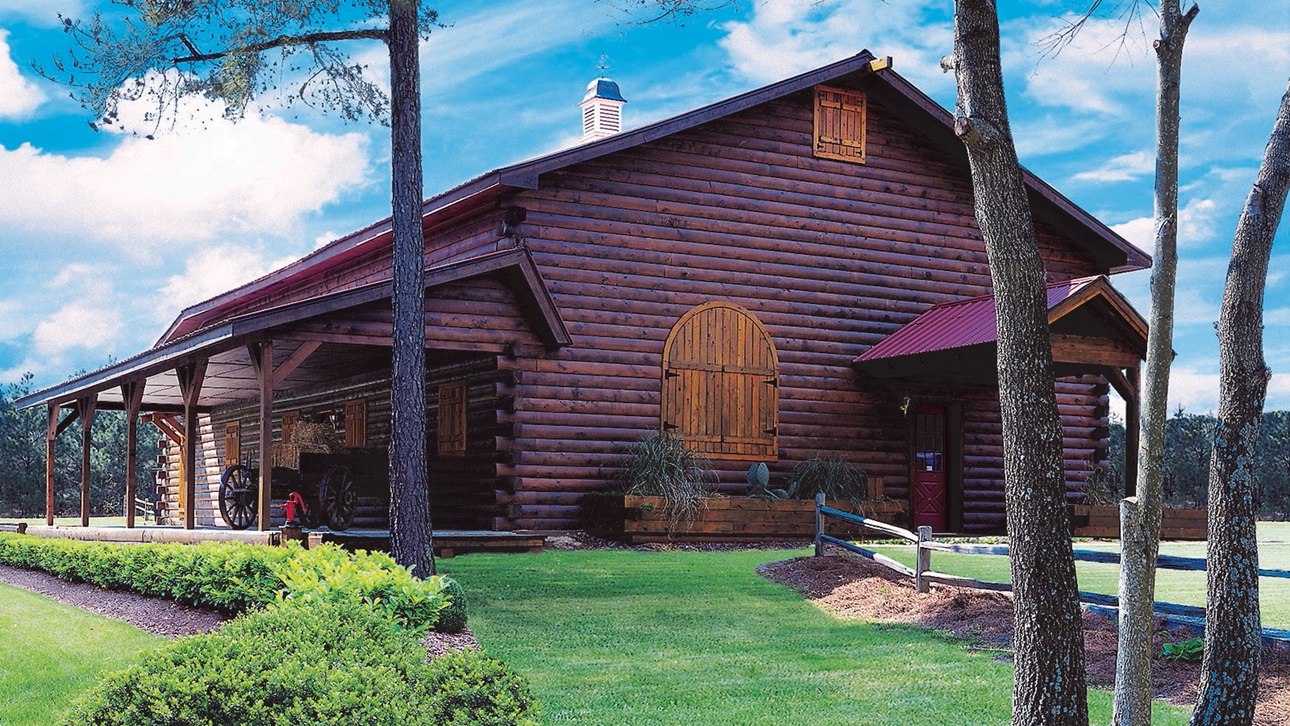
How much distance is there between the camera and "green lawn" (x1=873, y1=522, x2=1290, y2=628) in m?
12.4

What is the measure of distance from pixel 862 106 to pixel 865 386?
4.76 meters

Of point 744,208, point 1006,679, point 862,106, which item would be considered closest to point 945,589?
point 1006,679

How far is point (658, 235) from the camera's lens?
1891cm

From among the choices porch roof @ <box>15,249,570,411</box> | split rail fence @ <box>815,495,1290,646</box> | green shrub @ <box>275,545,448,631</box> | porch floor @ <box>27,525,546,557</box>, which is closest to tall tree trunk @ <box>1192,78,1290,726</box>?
split rail fence @ <box>815,495,1290,646</box>

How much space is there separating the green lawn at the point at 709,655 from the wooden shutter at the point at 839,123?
30.0ft

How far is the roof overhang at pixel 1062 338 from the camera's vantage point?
17531 mm

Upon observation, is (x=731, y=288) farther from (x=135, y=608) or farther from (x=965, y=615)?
(x=135, y=608)

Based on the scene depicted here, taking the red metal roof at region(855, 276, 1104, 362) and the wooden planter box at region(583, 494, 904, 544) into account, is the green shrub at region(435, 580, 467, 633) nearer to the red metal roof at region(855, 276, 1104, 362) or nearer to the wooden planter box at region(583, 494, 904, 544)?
the wooden planter box at region(583, 494, 904, 544)

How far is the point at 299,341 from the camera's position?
580 inches

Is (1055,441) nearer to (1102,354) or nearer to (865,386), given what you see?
(1102,354)

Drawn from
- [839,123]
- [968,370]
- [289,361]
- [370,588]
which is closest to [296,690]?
[370,588]

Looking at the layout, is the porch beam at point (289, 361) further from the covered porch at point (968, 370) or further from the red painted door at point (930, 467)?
the red painted door at point (930, 467)

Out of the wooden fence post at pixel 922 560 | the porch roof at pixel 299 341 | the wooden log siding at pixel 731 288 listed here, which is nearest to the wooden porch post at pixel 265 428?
the porch roof at pixel 299 341

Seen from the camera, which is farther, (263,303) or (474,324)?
(263,303)
